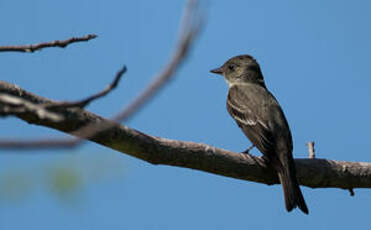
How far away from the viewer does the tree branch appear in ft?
15.5

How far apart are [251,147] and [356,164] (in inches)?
55.5

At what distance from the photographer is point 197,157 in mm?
5738

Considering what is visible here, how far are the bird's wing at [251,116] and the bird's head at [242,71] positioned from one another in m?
0.37

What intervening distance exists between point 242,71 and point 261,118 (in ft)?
6.26

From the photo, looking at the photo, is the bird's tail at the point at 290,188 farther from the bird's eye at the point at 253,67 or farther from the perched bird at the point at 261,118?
the bird's eye at the point at 253,67

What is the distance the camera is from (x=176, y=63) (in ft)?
5.45

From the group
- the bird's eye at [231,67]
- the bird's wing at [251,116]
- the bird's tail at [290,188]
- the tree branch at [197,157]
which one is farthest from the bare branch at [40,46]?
the bird's eye at [231,67]

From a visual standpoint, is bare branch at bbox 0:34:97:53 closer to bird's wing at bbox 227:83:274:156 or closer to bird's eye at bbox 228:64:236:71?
bird's wing at bbox 227:83:274:156

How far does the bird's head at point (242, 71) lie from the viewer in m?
9.84

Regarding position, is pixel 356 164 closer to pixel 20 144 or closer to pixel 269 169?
pixel 269 169

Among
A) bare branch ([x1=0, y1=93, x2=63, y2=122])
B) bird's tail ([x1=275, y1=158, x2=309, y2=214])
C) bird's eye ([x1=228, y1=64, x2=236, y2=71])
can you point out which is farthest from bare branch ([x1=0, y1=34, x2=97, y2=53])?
bird's eye ([x1=228, y1=64, x2=236, y2=71])

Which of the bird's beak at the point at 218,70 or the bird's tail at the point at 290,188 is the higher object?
the bird's beak at the point at 218,70

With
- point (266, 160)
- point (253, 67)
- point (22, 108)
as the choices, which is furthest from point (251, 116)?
point (22, 108)

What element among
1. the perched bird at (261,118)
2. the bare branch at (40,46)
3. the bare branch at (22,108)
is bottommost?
the bare branch at (22,108)
